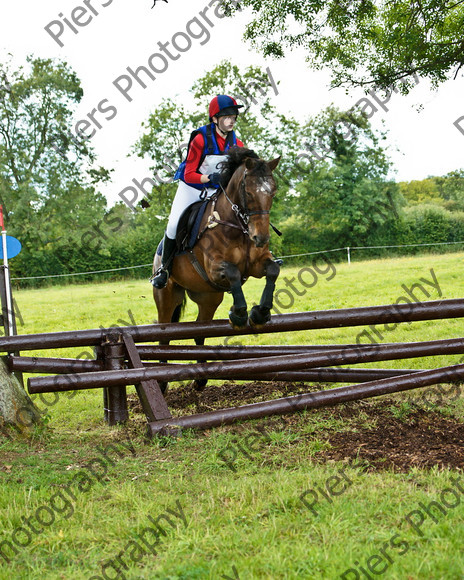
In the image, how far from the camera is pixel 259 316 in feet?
14.0

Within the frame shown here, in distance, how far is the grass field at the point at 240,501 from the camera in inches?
89.4

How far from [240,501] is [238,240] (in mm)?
2337

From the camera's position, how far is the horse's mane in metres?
4.64

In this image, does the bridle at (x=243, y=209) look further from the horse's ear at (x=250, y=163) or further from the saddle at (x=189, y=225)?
the saddle at (x=189, y=225)

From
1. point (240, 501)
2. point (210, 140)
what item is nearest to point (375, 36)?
point (210, 140)

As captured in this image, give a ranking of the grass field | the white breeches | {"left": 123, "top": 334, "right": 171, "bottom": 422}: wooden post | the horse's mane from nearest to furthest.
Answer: the grass field < {"left": 123, "top": 334, "right": 171, "bottom": 422}: wooden post < the horse's mane < the white breeches

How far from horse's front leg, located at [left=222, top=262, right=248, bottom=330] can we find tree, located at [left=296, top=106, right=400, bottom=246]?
2620cm

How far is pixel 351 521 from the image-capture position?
100 inches

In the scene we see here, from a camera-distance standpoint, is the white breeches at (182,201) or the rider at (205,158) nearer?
the rider at (205,158)

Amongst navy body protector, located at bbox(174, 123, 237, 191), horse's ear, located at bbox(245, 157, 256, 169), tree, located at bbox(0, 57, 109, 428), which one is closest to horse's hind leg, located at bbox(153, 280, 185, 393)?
navy body protector, located at bbox(174, 123, 237, 191)

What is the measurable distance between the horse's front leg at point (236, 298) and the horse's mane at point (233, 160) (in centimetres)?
78

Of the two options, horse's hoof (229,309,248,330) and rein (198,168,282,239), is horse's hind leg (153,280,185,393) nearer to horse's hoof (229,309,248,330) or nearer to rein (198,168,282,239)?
rein (198,168,282,239)

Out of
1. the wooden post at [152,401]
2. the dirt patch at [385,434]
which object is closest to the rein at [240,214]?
the wooden post at [152,401]

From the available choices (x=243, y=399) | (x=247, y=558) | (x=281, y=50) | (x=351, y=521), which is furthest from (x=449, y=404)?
(x=281, y=50)
